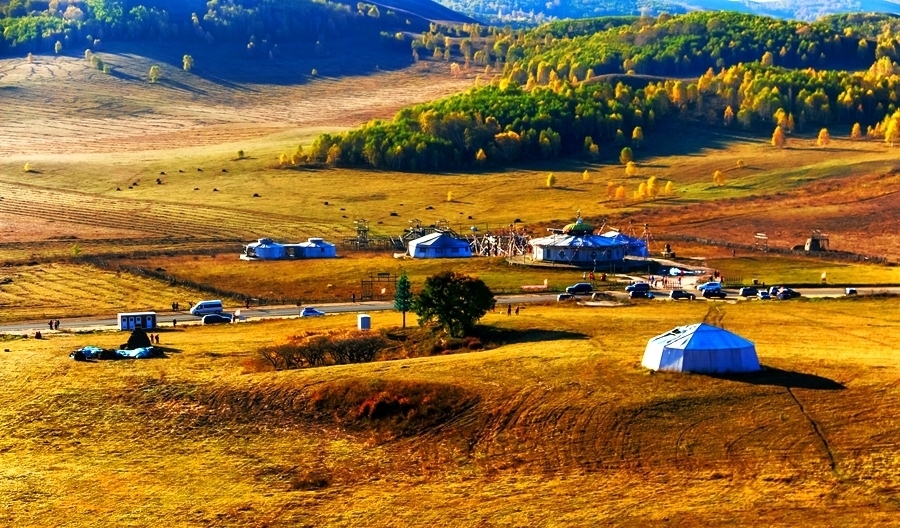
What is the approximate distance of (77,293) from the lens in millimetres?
112062

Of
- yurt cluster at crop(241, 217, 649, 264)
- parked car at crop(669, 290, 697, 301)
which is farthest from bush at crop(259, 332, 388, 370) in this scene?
yurt cluster at crop(241, 217, 649, 264)

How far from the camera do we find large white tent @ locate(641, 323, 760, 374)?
2677 inches

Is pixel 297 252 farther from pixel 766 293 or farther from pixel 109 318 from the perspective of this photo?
pixel 766 293

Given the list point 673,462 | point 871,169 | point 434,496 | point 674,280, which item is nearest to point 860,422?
point 673,462

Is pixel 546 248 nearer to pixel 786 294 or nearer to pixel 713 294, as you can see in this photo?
pixel 713 294

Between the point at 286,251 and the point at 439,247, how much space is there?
661 inches

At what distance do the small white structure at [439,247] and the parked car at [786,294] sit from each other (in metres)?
42.0

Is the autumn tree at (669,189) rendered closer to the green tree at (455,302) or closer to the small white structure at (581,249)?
the small white structure at (581,249)

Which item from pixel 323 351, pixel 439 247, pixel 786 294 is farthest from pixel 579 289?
pixel 323 351

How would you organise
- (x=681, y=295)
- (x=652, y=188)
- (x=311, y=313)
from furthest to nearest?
1. (x=652, y=188)
2. (x=681, y=295)
3. (x=311, y=313)

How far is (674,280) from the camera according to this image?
11338 centimetres

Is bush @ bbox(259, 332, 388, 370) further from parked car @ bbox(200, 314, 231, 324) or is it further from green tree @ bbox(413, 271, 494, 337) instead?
parked car @ bbox(200, 314, 231, 324)

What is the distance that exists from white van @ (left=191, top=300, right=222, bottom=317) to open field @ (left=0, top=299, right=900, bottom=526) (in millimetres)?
20795

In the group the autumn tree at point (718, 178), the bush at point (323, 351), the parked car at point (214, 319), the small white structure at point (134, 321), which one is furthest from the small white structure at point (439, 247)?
the autumn tree at point (718, 178)
